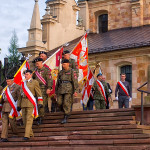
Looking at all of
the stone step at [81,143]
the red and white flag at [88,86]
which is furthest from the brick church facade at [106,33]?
the stone step at [81,143]

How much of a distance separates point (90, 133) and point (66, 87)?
200cm

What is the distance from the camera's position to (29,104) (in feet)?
47.1

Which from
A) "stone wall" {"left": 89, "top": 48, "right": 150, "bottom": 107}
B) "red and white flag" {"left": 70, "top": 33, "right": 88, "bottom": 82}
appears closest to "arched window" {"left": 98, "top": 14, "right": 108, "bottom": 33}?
"stone wall" {"left": 89, "top": 48, "right": 150, "bottom": 107}

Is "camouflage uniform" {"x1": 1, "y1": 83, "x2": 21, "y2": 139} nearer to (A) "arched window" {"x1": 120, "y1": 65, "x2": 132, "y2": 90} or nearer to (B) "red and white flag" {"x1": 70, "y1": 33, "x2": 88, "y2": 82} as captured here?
(B) "red and white flag" {"x1": 70, "y1": 33, "x2": 88, "y2": 82}

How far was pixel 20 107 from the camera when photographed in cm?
1455

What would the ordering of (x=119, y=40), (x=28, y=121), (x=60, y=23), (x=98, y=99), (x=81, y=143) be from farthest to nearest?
(x=60, y=23)
(x=119, y=40)
(x=98, y=99)
(x=28, y=121)
(x=81, y=143)

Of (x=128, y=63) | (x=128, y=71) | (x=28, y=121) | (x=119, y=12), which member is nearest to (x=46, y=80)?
(x=28, y=121)

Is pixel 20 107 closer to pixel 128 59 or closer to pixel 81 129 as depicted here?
pixel 81 129

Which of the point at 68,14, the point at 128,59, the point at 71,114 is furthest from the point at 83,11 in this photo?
the point at 71,114

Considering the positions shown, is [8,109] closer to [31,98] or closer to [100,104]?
[31,98]

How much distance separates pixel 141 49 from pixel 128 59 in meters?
1.13

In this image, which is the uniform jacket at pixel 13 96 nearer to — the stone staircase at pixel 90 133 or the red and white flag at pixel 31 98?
the red and white flag at pixel 31 98

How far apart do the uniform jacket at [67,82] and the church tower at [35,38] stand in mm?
14060

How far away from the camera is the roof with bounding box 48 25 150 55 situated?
26.0 metres
